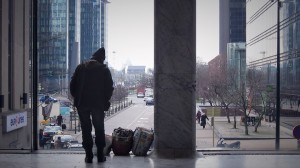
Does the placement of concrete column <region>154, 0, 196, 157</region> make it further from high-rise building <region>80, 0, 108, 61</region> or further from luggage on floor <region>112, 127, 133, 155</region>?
high-rise building <region>80, 0, 108, 61</region>

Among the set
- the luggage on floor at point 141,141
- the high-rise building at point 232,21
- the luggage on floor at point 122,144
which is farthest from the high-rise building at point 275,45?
the luggage on floor at point 122,144

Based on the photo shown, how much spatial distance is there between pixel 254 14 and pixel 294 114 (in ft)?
57.4

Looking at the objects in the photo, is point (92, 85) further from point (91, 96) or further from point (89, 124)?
point (89, 124)

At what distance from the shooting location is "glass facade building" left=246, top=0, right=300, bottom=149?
27406mm

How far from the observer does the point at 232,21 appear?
168ft

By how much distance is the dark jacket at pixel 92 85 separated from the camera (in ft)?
18.3

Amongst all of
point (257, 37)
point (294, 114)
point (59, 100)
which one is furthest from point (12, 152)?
point (257, 37)

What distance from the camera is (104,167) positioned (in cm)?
530

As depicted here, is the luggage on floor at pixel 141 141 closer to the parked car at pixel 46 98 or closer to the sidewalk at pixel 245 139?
the sidewalk at pixel 245 139

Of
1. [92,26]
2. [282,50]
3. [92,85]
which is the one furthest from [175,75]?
[282,50]

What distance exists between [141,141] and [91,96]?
4.02 ft

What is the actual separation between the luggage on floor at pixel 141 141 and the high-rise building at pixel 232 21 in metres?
40.4

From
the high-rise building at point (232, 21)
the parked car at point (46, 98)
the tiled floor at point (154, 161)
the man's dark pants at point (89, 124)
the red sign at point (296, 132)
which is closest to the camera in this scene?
the tiled floor at point (154, 161)

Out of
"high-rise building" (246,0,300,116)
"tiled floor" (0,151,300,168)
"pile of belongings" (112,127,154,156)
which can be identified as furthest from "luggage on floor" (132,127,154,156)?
"high-rise building" (246,0,300,116)
